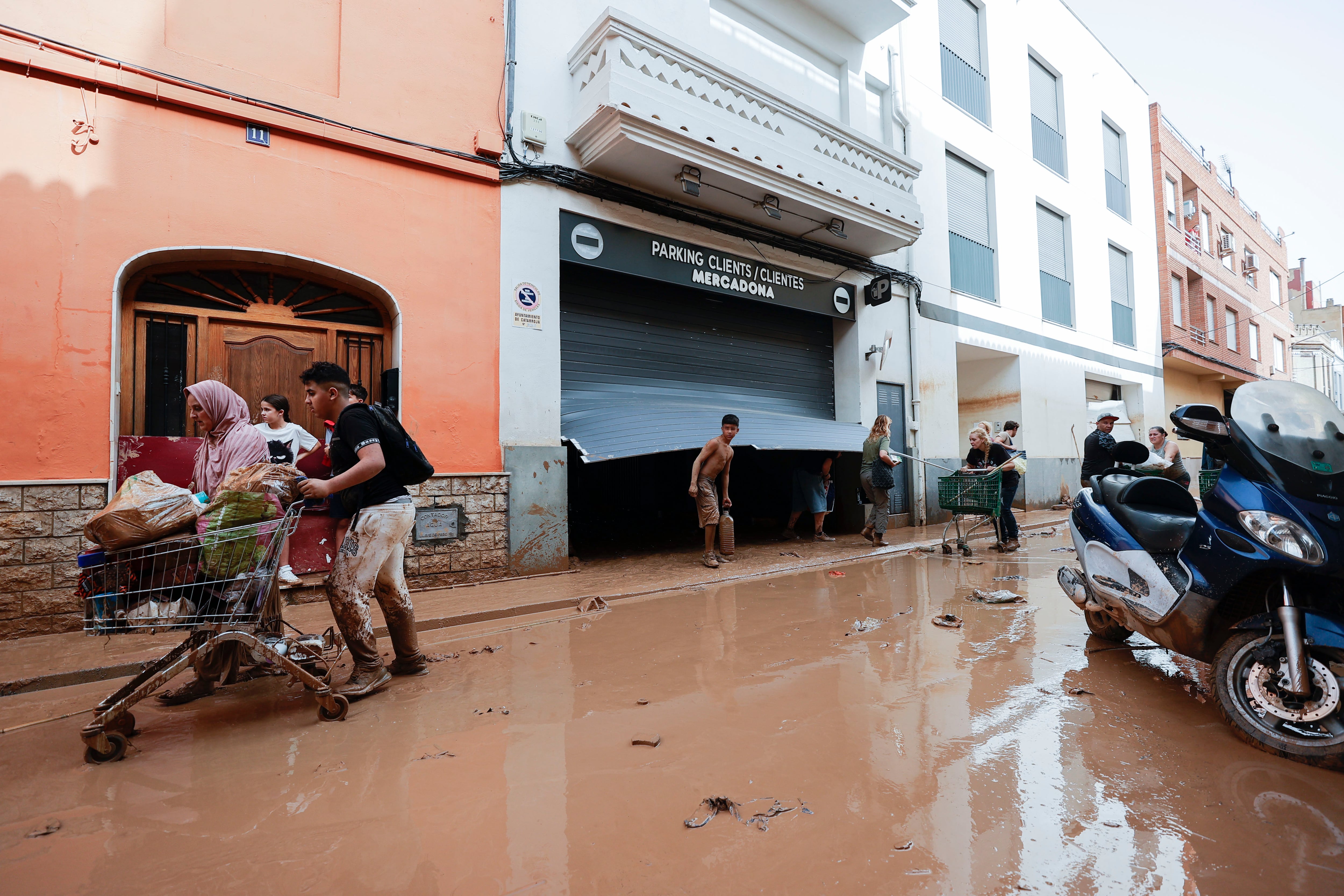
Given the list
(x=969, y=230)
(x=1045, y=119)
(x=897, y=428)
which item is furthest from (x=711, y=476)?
(x=1045, y=119)

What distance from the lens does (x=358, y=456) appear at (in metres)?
3.39

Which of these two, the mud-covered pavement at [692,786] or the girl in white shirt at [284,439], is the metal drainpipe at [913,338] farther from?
the girl in white shirt at [284,439]

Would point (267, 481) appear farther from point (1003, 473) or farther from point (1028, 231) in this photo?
point (1028, 231)

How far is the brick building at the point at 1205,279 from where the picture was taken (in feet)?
67.7

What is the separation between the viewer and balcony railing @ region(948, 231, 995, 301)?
43.7 ft

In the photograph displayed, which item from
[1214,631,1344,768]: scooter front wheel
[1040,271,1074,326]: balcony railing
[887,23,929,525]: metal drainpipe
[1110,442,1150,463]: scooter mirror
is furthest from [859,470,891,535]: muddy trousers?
[1040,271,1074,326]: balcony railing

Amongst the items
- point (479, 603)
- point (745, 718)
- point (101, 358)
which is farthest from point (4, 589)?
point (745, 718)

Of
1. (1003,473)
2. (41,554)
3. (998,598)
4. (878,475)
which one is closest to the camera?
(41,554)

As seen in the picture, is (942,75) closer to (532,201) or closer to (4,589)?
(532,201)

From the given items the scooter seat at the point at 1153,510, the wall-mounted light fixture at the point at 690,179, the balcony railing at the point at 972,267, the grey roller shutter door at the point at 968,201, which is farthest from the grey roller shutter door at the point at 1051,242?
the scooter seat at the point at 1153,510

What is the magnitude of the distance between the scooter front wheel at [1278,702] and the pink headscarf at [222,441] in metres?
5.17

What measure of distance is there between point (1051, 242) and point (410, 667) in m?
18.6

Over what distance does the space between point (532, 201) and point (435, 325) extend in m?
2.01

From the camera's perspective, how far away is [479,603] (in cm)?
558
